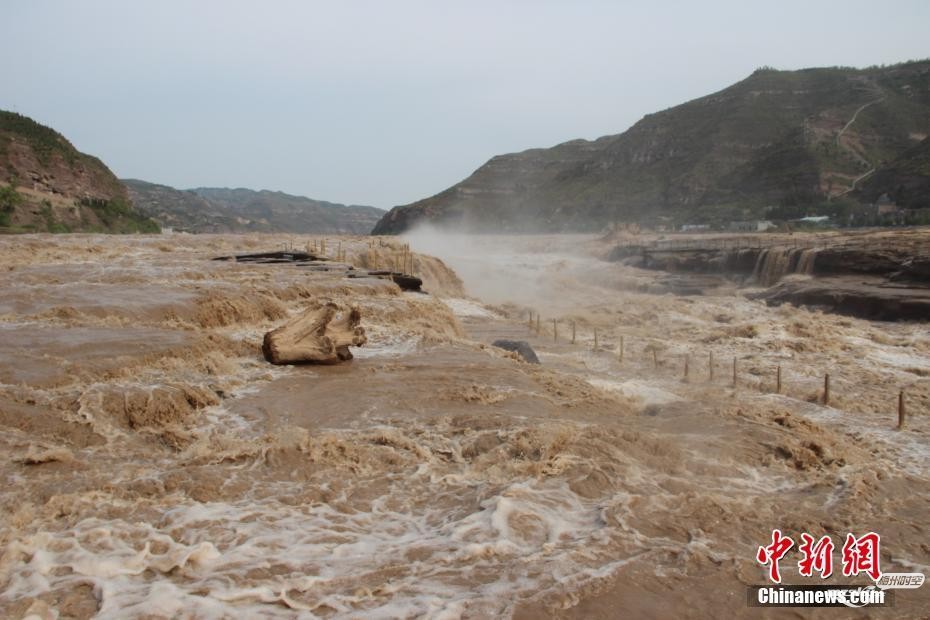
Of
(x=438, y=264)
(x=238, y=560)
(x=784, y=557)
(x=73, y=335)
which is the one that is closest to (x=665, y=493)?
(x=784, y=557)

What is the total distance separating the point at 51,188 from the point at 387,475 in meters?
43.1

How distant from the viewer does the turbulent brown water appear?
3.88m

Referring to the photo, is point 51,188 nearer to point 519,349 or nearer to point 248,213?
point 519,349

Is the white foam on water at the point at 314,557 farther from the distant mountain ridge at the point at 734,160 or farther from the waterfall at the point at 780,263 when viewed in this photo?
the distant mountain ridge at the point at 734,160

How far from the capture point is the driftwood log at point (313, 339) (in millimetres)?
8801

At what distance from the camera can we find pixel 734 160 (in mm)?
68688

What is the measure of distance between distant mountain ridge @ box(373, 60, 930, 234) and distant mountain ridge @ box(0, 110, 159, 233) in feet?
151

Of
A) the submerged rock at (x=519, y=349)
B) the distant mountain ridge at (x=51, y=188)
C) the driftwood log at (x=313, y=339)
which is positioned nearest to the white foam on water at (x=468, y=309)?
the submerged rock at (x=519, y=349)

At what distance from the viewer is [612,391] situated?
9.49 meters

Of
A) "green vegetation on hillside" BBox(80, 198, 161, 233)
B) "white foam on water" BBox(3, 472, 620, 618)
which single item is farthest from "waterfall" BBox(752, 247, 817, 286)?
"green vegetation on hillside" BBox(80, 198, 161, 233)

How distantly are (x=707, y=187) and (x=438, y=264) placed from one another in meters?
49.7

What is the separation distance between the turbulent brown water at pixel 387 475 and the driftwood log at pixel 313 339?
26cm

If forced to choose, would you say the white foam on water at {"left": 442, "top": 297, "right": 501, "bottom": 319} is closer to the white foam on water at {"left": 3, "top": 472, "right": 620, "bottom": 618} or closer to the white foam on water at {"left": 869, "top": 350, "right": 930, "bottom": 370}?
the white foam on water at {"left": 869, "top": 350, "right": 930, "bottom": 370}

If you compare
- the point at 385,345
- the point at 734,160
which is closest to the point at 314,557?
the point at 385,345
